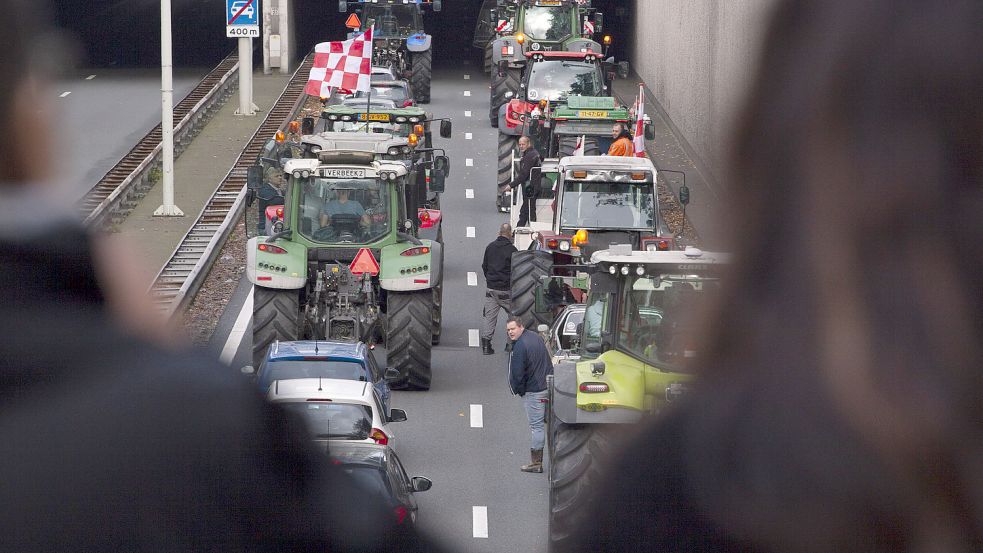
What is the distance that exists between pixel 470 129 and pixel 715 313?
37.6 m

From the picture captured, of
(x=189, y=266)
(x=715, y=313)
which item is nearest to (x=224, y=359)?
(x=715, y=313)

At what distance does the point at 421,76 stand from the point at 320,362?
28098 millimetres

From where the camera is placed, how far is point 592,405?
35.7 ft

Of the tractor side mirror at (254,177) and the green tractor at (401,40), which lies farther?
the green tractor at (401,40)

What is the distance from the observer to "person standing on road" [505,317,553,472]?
598 inches

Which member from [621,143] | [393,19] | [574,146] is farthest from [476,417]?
[393,19]

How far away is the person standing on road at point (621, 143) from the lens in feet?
80.8

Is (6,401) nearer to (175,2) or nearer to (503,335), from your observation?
(503,335)

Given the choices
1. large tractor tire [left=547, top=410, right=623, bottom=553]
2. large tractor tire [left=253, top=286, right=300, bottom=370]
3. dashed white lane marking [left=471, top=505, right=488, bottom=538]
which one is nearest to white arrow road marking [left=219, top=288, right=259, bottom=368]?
large tractor tire [left=253, top=286, right=300, bottom=370]

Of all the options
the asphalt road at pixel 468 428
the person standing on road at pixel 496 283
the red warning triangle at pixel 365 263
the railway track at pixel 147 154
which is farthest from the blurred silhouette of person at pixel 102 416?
the railway track at pixel 147 154

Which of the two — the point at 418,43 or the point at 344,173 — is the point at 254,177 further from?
the point at 418,43

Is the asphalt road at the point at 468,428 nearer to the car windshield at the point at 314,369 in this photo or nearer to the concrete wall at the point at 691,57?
the car windshield at the point at 314,369

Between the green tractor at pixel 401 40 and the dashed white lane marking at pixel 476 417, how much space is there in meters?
24.6

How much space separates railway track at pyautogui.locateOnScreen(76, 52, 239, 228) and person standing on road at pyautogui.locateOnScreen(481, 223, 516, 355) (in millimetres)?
5905
